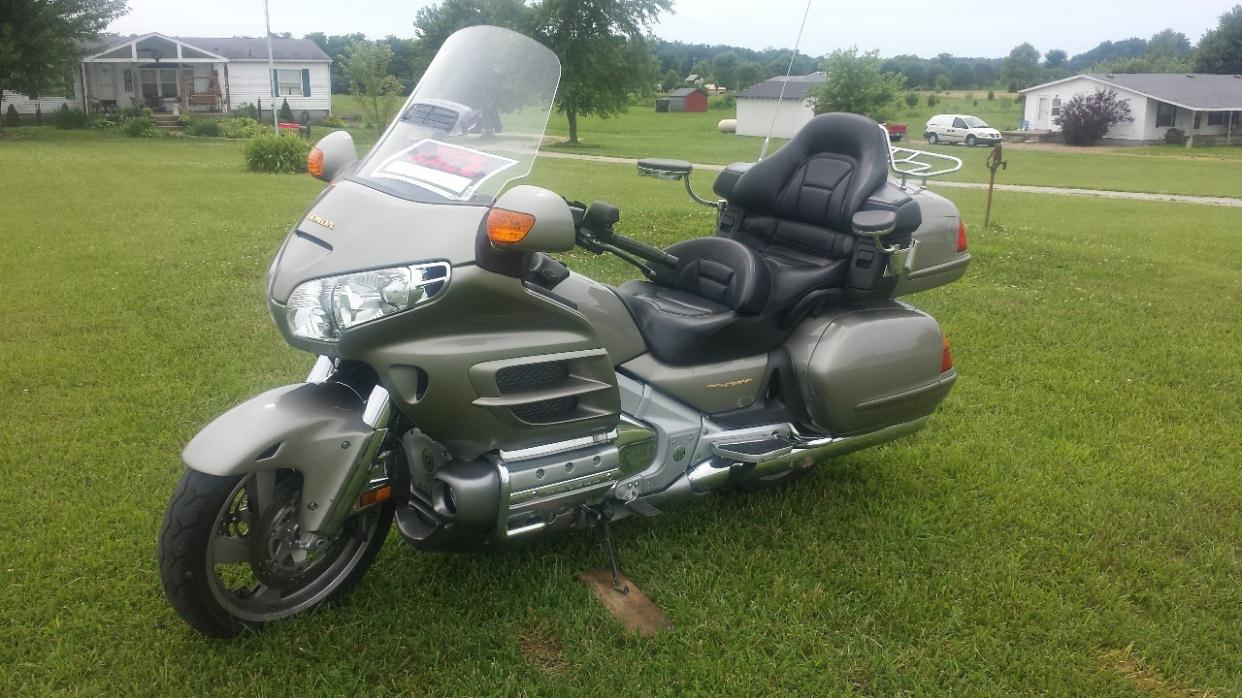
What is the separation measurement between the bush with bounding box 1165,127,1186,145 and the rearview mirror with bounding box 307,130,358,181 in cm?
5229

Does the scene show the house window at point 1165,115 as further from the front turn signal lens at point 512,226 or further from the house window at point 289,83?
the front turn signal lens at point 512,226

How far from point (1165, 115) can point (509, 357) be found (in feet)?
184

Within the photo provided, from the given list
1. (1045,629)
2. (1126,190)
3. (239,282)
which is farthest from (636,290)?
(1126,190)

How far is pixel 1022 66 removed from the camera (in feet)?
296

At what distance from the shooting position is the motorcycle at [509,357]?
2754 millimetres

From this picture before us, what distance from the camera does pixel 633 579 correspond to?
11.5 feet

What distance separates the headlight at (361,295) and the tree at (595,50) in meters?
37.3

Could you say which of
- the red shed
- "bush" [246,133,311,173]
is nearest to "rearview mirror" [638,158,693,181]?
"bush" [246,133,311,173]

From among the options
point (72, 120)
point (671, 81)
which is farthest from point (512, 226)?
point (671, 81)

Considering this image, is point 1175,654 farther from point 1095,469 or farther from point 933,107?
point 933,107

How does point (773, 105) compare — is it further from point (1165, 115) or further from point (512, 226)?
point (512, 226)

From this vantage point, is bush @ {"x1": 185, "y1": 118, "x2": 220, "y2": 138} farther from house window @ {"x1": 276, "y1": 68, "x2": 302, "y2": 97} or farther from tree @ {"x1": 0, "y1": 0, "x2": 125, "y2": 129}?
house window @ {"x1": 276, "y1": 68, "x2": 302, "y2": 97}

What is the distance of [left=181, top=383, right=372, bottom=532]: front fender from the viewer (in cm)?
266

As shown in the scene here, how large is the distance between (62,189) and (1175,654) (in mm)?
15378
